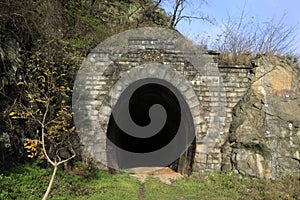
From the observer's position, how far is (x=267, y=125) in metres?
8.65

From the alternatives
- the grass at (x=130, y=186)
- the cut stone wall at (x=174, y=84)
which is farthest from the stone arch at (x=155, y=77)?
the grass at (x=130, y=186)

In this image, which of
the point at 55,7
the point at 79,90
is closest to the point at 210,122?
the point at 79,90

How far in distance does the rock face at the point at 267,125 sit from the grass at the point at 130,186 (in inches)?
14.8

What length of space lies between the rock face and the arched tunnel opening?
1359 millimetres

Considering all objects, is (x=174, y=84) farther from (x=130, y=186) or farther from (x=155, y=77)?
(x=130, y=186)

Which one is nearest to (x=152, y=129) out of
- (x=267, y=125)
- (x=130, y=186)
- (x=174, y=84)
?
(x=174, y=84)

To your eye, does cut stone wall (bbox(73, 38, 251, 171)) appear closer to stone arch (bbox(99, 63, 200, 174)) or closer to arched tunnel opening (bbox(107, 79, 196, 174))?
stone arch (bbox(99, 63, 200, 174))

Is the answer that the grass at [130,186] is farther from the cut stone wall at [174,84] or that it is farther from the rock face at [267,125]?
the cut stone wall at [174,84]

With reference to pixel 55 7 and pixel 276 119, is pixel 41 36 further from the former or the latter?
pixel 276 119

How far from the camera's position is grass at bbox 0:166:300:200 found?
5887mm

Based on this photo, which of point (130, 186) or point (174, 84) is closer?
point (130, 186)

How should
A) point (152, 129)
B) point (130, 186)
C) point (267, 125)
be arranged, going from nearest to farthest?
point (130, 186) → point (267, 125) → point (152, 129)

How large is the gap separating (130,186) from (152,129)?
8127 millimetres

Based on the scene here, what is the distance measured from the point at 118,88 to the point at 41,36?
248 centimetres
